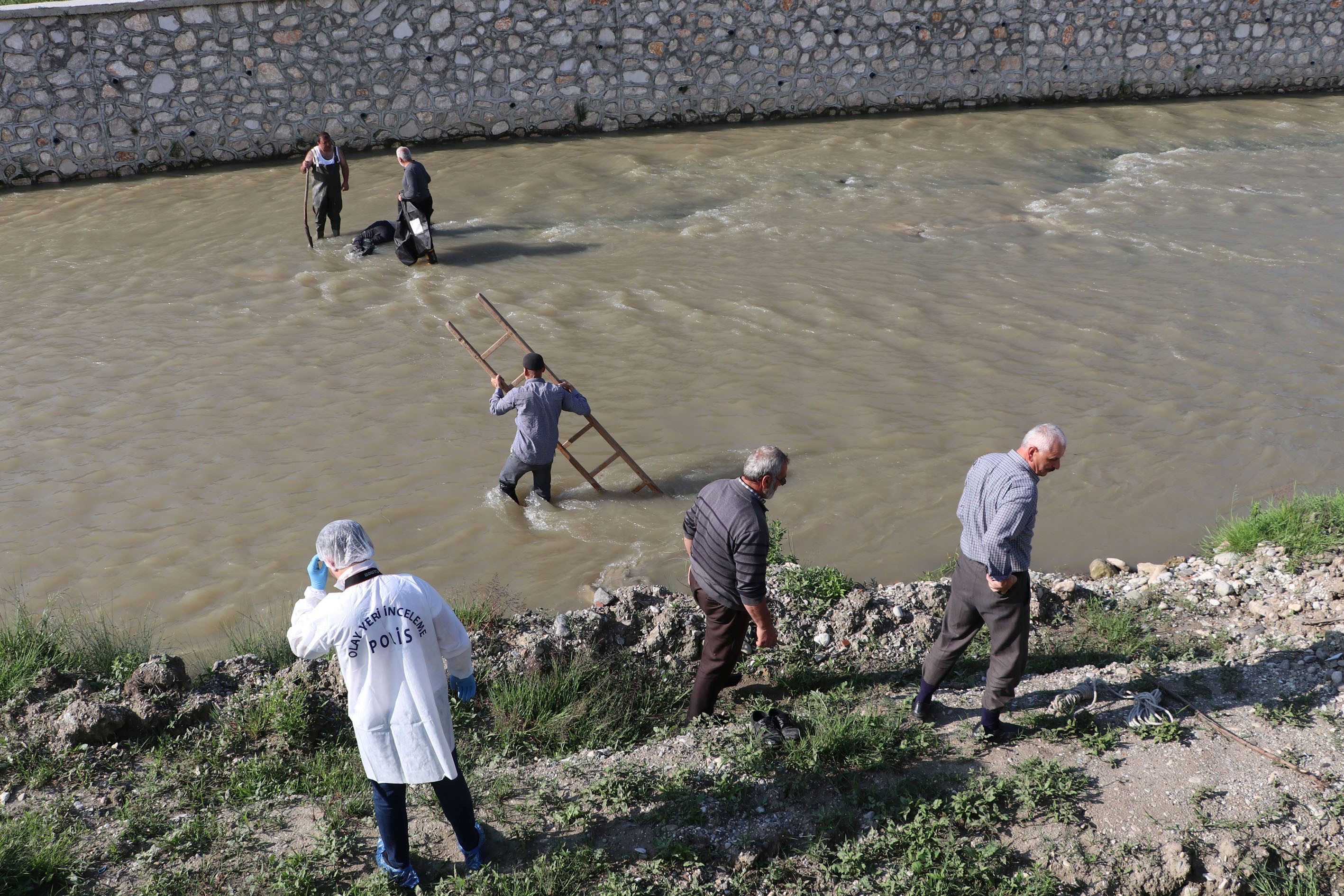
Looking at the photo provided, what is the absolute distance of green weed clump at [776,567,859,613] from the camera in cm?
575

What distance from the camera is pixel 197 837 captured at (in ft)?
13.5

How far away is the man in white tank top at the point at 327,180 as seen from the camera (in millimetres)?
11812

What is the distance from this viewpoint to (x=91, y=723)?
460cm

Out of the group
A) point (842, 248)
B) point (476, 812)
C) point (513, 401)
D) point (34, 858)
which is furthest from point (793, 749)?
point (842, 248)

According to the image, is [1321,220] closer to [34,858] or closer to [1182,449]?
[1182,449]

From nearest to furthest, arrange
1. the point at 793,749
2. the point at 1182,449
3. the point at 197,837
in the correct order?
the point at 197,837 < the point at 793,749 < the point at 1182,449

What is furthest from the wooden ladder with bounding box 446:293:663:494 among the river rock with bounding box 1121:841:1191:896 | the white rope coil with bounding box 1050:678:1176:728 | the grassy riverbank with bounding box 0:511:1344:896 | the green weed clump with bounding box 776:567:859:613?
the river rock with bounding box 1121:841:1191:896

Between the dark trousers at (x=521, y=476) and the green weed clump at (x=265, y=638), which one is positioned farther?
the dark trousers at (x=521, y=476)

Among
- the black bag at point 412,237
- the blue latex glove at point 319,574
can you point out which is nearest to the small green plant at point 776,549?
the blue latex glove at point 319,574

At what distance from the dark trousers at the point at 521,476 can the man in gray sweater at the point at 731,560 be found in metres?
2.70

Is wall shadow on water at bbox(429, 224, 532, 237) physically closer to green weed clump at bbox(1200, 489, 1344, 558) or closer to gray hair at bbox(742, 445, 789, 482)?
green weed clump at bbox(1200, 489, 1344, 558)

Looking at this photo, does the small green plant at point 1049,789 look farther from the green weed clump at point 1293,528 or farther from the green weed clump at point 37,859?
the green weed clump at point 37,859

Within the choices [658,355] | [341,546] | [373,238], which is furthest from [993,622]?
[373,238]

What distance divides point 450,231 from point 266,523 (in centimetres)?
637
